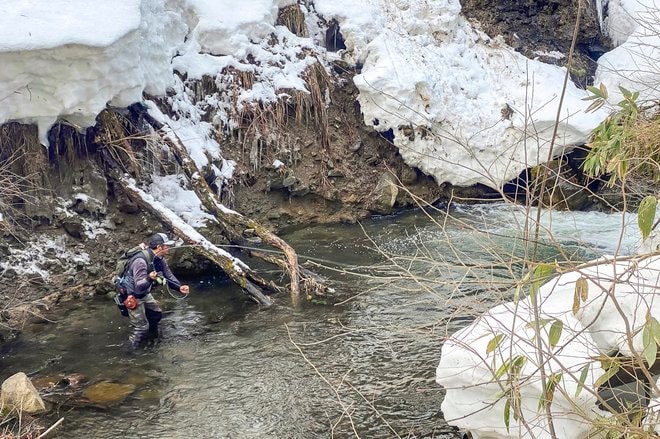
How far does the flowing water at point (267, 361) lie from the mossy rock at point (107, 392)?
82 mm

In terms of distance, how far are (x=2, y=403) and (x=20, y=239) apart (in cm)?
317

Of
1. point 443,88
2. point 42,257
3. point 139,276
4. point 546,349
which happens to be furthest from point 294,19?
point 546,349

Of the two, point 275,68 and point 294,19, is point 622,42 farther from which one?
point 275,68

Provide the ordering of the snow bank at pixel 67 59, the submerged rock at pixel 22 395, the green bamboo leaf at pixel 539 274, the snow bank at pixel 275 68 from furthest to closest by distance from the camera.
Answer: the snow bank at pixel 275 68 → the snow bank at pixel 67 59 → the submerged rock at pixel 22 395 → the green bamboo leaf at pixel 539 274

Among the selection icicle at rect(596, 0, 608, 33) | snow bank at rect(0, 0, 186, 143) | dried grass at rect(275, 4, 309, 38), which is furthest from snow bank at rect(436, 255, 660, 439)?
icicle at rect(596, 0, 608, 33)

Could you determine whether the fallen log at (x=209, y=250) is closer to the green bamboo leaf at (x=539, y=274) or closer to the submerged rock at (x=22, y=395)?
the submerged rock at (x=22, y=395)

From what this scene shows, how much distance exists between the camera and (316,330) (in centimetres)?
653

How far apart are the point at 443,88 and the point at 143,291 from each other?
6.94 metres

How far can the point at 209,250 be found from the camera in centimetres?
736

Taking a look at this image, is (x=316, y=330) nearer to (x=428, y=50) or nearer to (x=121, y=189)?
(x=121, y=189)

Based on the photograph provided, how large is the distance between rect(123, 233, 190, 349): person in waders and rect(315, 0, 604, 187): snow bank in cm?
521

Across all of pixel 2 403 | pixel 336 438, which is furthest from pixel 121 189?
pixel 336 438

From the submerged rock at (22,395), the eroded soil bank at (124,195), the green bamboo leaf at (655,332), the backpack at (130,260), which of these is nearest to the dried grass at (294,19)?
the eroded soil bank at (124,195)

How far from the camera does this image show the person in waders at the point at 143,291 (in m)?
6.46
